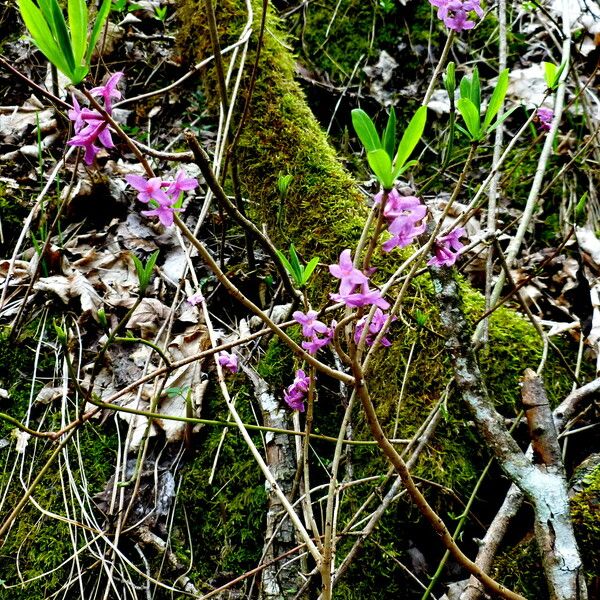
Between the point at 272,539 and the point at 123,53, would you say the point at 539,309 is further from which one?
the point at 123,53

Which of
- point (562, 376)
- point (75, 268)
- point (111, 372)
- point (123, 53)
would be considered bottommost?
point (111, 372)

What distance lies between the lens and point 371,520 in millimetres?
1466

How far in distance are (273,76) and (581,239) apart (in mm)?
1844

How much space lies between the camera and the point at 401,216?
2.89ft

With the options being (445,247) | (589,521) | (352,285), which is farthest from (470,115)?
(589,521)

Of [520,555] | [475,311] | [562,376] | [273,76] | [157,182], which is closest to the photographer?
[157,182]

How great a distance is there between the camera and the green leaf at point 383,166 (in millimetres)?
801

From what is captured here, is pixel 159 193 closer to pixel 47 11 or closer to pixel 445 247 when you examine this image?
pixel 47 11

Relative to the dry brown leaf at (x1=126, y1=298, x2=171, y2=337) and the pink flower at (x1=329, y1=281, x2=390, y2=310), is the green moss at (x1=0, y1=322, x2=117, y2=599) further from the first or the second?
the pink flower at (x1=329, y1=281, x2=390, y2=310)

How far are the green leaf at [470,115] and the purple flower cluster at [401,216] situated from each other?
1.09 ft

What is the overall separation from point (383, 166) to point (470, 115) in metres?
0.45

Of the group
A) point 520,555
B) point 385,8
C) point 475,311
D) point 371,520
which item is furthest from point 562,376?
point 385,8

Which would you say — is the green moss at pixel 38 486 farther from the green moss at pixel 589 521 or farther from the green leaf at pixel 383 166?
the green leaf at pixel 383 166

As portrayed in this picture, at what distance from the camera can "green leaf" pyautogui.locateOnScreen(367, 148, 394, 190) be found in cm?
80
